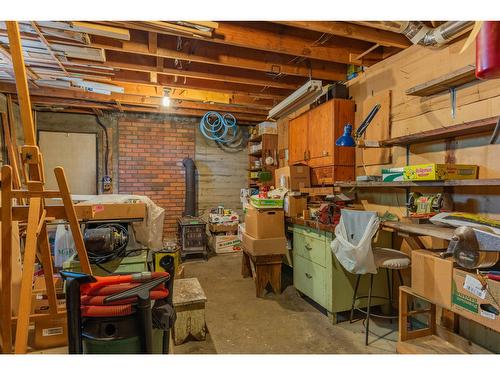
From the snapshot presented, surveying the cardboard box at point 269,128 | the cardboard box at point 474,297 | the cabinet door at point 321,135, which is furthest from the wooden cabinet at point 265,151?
the cardboard box at point 474,297

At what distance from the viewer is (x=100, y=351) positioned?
107 cm

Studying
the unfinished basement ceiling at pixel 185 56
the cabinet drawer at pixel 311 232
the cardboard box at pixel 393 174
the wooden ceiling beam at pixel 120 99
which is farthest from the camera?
the wooden ceiling beam at pixel 120 99

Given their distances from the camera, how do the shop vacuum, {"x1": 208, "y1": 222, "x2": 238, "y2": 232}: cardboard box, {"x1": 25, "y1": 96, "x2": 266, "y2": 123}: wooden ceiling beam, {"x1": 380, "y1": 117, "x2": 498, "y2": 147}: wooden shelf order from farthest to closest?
{"x1": 208, "y1": 222, "x2": 238, "y2": 232}: cardboard box, {"x1": 25, "y1": 96, "x2": 266, "y2": 123}: wooden ceiling beam, {"x1": 380, "y1": 117, "x2": 498, "y2": 147}: wooden shelf, the shop vacuum

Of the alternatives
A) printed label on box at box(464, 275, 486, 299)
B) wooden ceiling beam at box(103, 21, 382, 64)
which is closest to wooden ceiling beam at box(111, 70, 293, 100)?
wooden ceiling beam at box(103, 21, 382, 64)

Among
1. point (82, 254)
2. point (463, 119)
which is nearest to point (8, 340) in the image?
point (82, 254)

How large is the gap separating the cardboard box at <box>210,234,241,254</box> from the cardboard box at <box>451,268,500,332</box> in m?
3.77

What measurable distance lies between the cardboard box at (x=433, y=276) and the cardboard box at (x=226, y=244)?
3503 millimetres

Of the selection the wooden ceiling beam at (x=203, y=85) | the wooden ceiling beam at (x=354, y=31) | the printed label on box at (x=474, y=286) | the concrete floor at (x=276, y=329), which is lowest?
the concrete floor at (x=276, y=329)

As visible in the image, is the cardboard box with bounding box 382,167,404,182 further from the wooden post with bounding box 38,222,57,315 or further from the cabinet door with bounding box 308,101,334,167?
the wooden post with bounding box 38,222,57,315

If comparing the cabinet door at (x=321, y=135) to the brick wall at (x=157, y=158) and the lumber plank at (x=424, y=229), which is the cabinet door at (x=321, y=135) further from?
the brick wall at (x=157, y=158)

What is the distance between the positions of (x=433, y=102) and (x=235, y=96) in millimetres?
2897

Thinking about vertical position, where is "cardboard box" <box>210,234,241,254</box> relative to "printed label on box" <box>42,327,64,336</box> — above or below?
below

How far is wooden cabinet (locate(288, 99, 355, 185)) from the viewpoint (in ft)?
10.4

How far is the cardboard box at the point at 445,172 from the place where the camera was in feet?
6.10
